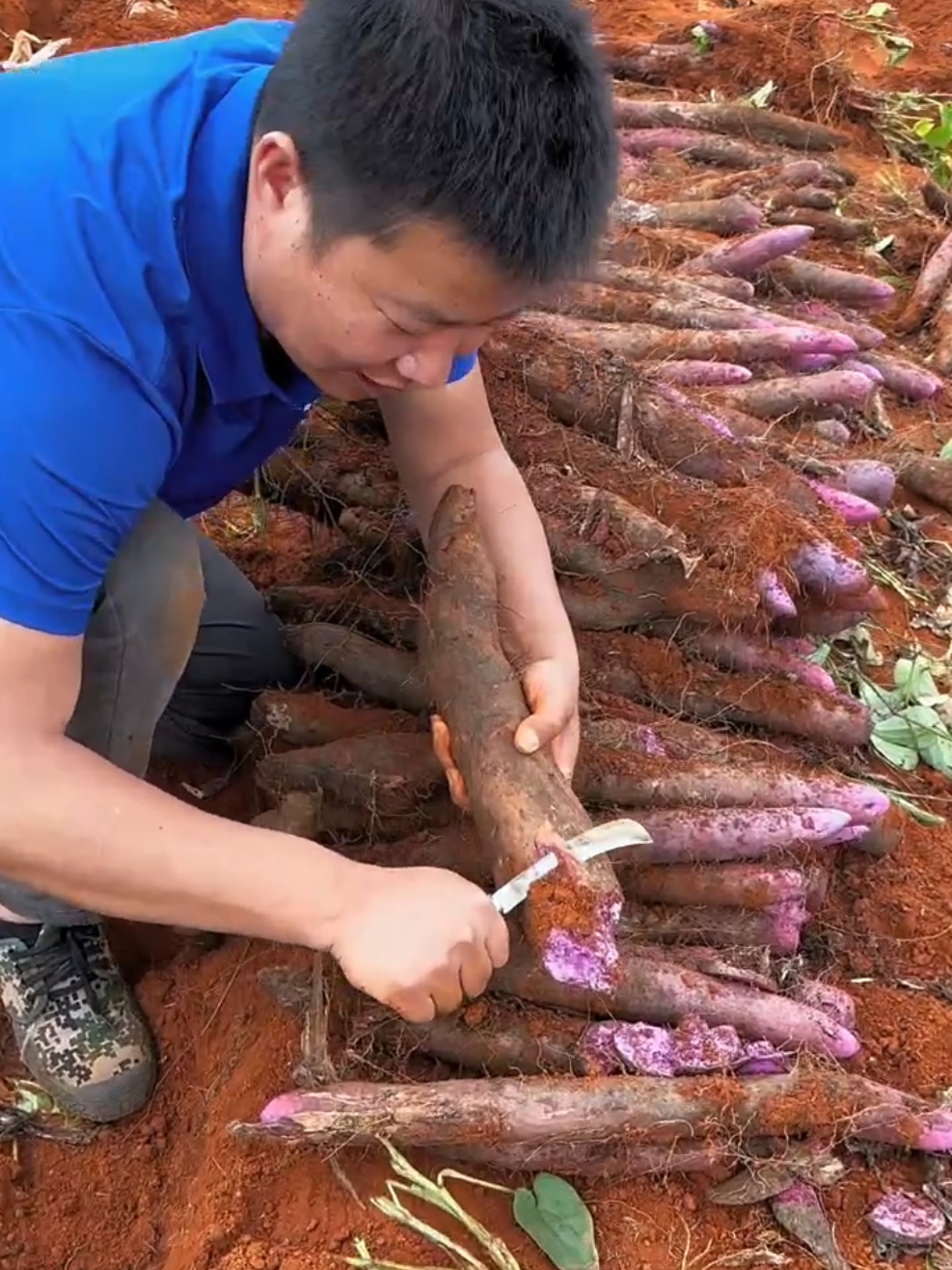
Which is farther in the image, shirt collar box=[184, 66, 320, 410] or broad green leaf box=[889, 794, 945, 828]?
broad green leaf box=[889, 794, 945, 828]

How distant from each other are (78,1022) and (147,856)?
0.71 meters

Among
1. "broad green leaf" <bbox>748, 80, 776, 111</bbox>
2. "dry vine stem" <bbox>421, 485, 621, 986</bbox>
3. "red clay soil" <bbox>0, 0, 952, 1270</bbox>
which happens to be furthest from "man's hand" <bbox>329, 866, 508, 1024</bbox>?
"broad green leaf" <bbox>748, 80, 776, 111</bbox>

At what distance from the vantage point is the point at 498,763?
167 cm

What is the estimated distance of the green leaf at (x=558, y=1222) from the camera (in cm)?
161

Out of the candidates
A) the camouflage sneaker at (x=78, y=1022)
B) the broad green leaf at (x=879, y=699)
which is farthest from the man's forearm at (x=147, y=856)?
the broad green leaf at (x=879, y=699)

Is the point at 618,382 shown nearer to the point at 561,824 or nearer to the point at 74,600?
the point at 561,824

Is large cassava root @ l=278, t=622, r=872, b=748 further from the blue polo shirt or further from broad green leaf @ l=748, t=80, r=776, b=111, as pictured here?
broad green leaf @ l=748, t=80, r=776, b=111

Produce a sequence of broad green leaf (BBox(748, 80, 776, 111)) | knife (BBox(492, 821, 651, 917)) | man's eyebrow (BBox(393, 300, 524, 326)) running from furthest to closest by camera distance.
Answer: broad green leaf (BBox(748, 80, 776, 111))
knife (BBox(492, 821, 651, 917))
man's eyebrow (BBox(393, 300, 524, 326))

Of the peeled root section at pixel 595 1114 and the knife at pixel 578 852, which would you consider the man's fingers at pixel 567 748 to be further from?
the peeled root section at pixel 595 1114

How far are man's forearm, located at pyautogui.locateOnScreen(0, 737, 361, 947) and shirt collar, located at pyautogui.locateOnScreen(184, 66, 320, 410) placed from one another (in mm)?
A: 487

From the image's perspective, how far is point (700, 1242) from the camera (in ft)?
5.49

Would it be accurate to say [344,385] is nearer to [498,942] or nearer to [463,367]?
[463,367]

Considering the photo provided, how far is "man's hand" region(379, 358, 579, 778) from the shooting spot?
1860 mm

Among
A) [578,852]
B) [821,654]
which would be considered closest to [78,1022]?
[578,852]
